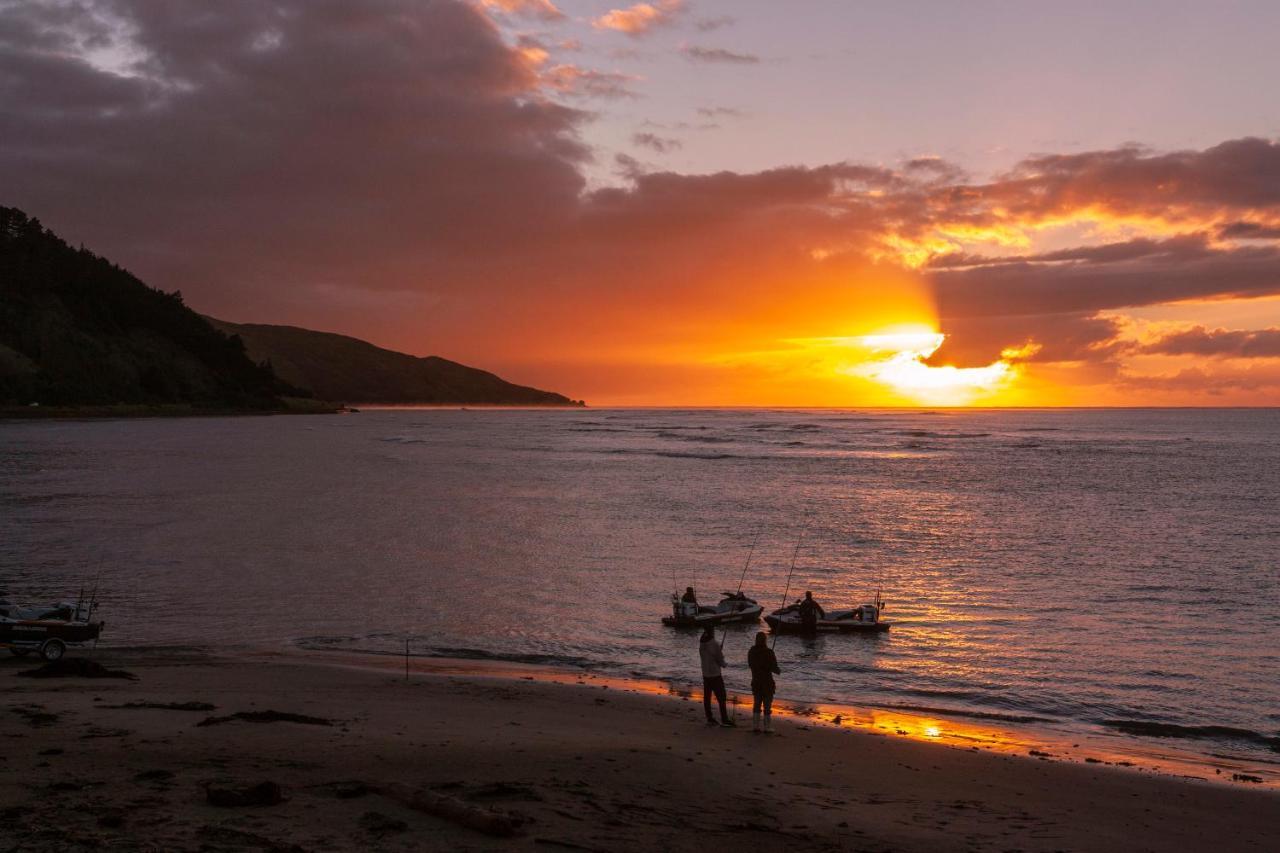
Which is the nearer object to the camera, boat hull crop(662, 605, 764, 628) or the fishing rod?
boat hull crop(662, 605, 764, 628)

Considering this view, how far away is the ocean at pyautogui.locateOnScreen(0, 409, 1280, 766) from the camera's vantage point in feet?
73.2

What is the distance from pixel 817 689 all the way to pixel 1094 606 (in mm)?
13999

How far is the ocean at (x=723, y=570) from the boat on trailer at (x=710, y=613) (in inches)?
19.2

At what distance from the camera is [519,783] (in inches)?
451

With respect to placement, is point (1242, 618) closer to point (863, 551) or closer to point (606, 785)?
point (863, 551)

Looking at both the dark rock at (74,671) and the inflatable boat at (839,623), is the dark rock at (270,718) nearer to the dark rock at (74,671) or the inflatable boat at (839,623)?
the dark rock at (74,671)

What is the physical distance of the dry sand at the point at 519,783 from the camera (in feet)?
30.9

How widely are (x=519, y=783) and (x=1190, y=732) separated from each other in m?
13.9

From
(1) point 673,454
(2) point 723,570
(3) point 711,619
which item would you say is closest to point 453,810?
(3) point 711,619

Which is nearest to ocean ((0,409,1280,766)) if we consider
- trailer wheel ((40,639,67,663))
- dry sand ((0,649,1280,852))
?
trailer wheel ((40,639,67,663))

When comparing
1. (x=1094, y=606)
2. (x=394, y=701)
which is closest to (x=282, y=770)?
(x=394, y=701)

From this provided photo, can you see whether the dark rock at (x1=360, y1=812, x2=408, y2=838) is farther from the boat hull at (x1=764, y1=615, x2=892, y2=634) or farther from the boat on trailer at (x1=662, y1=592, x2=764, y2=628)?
the boat hull at (x1=764, y1=615, x2=892, y2=634)

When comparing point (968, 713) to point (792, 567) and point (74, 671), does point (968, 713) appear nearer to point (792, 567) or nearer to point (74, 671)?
point (74, 671)

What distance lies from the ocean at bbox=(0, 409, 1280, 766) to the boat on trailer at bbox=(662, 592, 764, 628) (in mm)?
488
